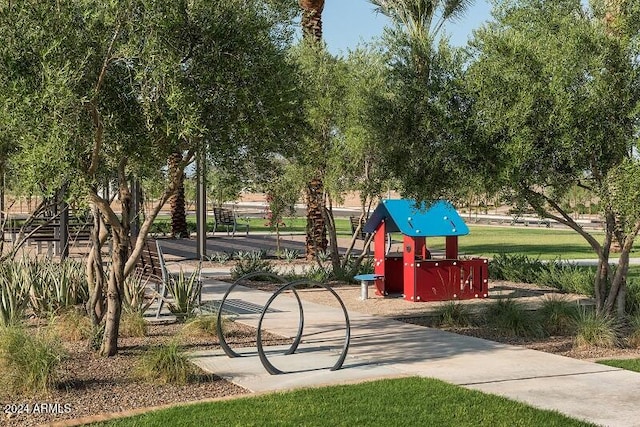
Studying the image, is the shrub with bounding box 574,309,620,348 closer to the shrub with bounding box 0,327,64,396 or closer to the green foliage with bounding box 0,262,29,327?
the shrub with bounding box 0,327,64,396

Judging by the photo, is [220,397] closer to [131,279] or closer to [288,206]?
[131,279]

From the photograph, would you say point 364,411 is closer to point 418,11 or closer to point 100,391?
point 100,391

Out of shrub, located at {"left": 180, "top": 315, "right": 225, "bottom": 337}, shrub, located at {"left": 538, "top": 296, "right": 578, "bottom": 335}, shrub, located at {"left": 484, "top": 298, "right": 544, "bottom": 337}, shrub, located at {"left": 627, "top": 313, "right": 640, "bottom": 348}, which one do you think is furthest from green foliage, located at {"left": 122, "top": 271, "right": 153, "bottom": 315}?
shrub, located at {"left": 627, "top": 313, "right": 640, "bottom": 348}

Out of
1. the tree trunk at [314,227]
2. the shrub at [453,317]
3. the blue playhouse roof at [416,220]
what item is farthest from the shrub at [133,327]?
the tree trunk at [314,227]

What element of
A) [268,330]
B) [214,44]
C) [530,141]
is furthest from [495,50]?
[268,330]

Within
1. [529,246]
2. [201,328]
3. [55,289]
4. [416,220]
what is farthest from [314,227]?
[201,328]

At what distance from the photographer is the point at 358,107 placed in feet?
48.3

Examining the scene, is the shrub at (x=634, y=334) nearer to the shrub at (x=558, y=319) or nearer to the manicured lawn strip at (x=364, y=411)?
the shrub at (x=558, y=319)

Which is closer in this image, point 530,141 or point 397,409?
point 397,409

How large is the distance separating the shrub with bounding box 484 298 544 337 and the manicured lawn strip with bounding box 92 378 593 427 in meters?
3.78

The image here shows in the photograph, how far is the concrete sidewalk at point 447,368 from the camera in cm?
734

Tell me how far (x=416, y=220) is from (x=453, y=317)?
324 centimetres

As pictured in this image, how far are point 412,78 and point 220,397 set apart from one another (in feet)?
18.0

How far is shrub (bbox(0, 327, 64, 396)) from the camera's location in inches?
283
